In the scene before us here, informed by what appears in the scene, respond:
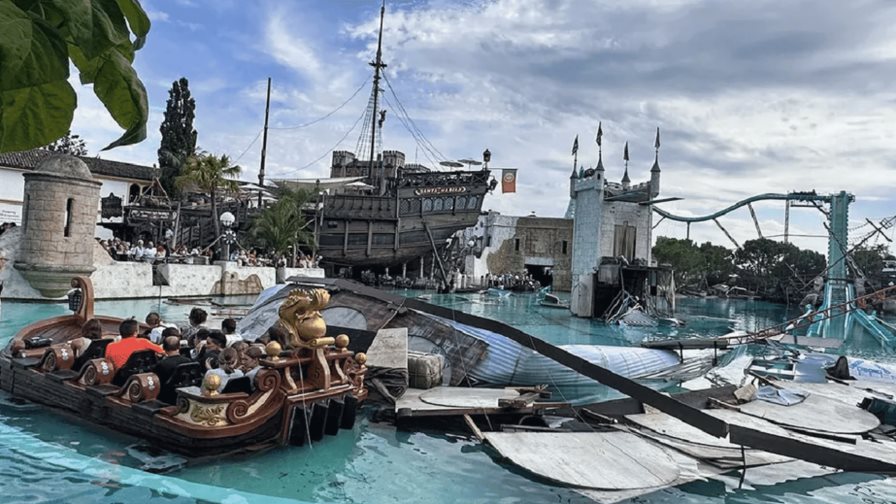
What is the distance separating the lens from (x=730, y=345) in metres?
16.1

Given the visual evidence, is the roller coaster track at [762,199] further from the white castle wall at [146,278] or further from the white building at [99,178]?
the white building at [99,178]

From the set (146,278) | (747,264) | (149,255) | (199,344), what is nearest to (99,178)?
(149,255)

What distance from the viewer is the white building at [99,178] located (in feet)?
138

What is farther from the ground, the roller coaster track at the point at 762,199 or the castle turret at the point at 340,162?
the castle turret at the point at 340,162

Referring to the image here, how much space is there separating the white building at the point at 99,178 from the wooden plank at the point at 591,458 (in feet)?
136

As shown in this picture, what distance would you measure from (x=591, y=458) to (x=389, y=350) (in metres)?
4.58

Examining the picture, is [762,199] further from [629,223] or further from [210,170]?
[210,170]

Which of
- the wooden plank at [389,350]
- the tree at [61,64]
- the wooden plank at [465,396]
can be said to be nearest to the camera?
the tree at [61,64]

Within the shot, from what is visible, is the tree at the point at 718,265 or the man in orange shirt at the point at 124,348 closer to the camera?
the man in orange shirt at the point at 124,348

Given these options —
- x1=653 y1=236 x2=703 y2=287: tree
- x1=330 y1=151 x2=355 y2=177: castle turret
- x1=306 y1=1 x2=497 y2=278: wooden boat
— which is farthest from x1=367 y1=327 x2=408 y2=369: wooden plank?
x1=653 y1=236 x2=703 y2=287: tree

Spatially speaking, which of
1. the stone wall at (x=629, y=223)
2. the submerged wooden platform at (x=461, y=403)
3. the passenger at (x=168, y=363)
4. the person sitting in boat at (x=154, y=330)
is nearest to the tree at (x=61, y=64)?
the passenger at (x=168, y=363)

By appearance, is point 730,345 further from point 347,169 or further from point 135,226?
point 347,169

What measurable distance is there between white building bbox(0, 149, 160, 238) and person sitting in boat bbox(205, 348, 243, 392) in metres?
39.2

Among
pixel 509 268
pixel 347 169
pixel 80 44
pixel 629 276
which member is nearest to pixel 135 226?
pixel 347 169
